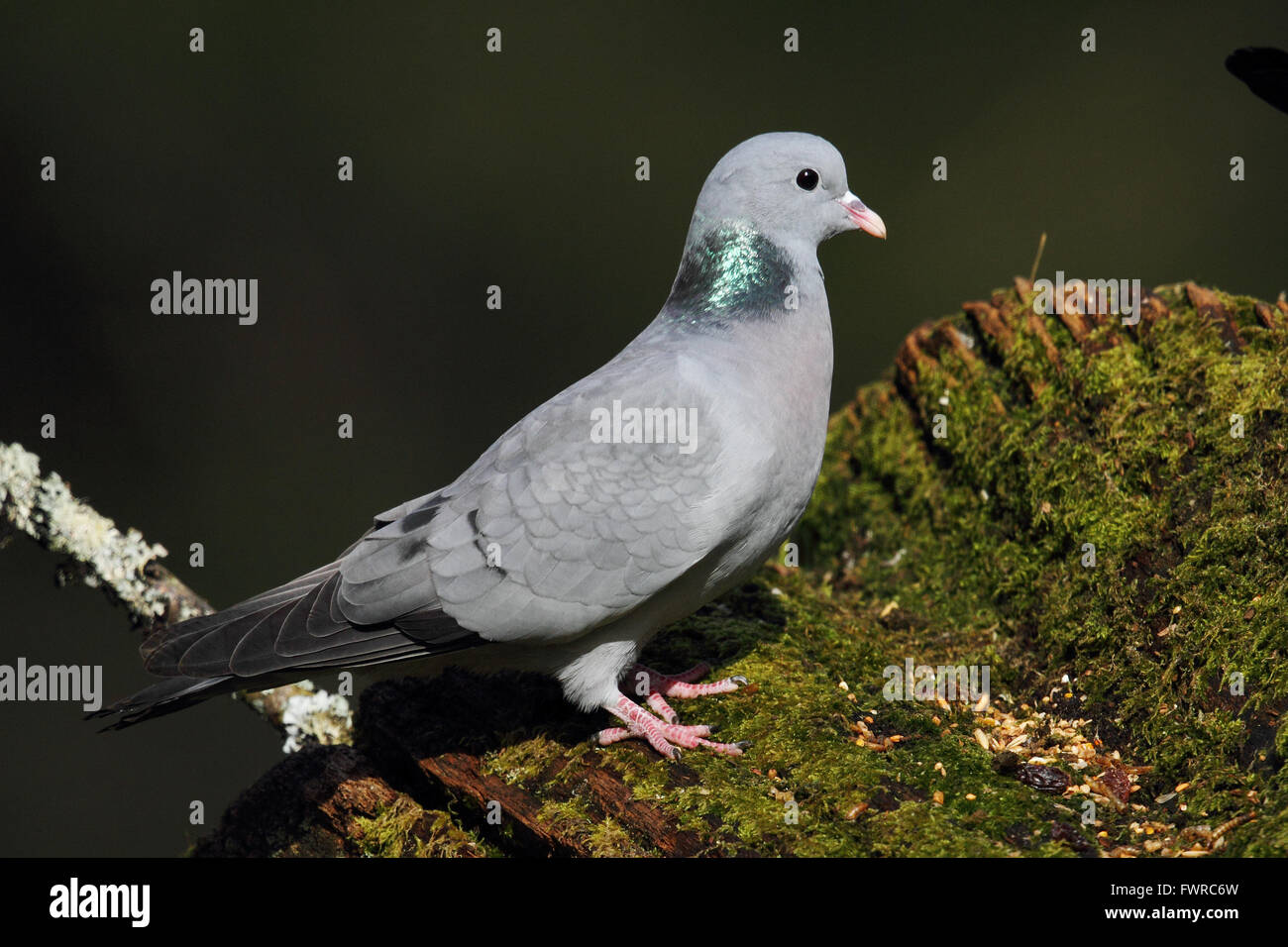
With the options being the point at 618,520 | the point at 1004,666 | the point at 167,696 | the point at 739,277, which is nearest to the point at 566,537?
the point at 618,520

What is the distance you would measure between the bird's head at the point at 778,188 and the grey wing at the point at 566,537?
0.63 metres

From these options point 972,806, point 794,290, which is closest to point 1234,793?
point 972,806

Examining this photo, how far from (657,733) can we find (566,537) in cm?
67

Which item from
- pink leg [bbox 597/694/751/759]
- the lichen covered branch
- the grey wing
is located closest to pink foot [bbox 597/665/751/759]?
pink leg [bbox 597/694/751/759]

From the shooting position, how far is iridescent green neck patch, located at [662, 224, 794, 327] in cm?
372

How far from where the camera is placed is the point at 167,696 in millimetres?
3273

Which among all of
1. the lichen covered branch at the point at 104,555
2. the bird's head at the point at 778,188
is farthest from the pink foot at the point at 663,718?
the bird's head at the point at 778,188

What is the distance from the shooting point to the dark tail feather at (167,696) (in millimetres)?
Answer: 3215

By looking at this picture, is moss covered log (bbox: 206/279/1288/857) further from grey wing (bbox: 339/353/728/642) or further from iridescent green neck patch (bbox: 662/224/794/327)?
iridescent green neck patch (bbox: 662/224/794/327)

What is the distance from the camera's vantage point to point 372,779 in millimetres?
3701

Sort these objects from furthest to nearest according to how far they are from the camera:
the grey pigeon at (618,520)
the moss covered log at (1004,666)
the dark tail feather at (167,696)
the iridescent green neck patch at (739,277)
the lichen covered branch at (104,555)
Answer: the lichen covered branch at (104,555) → the iridescent green neck patch at (739,277) → the grey pigeon at (618,520) → the dark tail feather at (167,696) → the moss covered log at (1004,666)

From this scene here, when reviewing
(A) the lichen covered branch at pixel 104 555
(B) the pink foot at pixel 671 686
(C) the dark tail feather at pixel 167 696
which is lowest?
(B) the pink foot at pixel 671 686

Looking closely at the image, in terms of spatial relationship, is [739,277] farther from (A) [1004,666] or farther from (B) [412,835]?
(B) [412,835]

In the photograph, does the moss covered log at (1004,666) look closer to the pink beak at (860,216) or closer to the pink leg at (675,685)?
the pink leg at (675,685)
